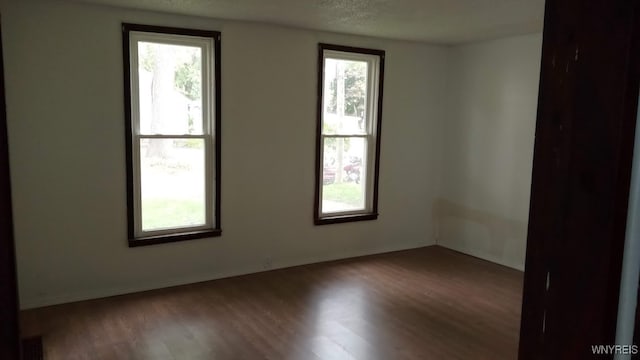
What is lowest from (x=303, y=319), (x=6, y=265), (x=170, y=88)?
(x=303, y=319)

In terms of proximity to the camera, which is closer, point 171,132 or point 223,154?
point 171,132

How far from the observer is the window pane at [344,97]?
5.43 meters

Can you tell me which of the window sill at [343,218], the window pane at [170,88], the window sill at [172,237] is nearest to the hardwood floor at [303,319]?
the window sill at [172,237]

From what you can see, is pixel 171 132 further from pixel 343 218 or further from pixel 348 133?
pixel 343 218

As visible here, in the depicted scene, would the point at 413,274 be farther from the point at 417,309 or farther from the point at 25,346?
the point at 25,346

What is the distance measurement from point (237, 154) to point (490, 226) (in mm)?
3075

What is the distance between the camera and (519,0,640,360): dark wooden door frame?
73 cm

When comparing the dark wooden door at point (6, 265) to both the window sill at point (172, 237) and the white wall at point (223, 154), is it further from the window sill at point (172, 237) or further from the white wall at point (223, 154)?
the window sill at point (172, 237)

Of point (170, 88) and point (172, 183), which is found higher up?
point (170, 88)

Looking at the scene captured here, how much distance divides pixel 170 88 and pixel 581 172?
13.8ft

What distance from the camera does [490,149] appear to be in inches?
227

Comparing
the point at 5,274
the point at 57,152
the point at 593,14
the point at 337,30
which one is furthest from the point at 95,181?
the point at 593,14

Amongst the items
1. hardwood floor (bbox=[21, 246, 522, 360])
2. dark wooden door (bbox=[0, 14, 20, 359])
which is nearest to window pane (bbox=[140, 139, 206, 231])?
hardwood floor (bbox=[21, 246, 522, 360])

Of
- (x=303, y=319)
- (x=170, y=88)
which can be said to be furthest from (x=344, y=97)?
(x=303, y=319)
